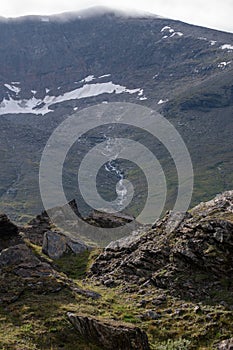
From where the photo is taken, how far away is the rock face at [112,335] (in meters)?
24.8

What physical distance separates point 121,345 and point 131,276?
37.9ft

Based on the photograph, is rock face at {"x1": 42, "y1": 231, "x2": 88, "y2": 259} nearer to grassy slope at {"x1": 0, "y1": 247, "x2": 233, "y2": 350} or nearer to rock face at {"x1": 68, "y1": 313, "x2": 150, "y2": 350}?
grassy slope at {"x1": 0, "y1": 247, "x2": 233, "y2": 350}

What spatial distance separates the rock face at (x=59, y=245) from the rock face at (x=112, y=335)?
62.4 ft

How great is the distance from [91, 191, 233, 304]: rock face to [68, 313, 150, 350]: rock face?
7.30 metres

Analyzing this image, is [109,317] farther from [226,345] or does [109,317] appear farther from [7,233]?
[7,233]

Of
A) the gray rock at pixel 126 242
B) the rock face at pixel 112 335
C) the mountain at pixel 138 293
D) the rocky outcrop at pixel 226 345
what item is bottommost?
the rocky outcrop at pixel 226 345

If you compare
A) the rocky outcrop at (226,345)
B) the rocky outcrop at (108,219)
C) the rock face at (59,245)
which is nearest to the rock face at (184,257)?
the rocky outcrop at (226,345)

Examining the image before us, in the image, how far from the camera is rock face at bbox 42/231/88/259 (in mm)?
45406

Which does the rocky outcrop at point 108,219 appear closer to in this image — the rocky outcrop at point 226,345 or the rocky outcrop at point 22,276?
the rocky outcrop at point 22,276

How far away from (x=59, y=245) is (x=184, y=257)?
16403mm

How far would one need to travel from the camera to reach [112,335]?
82.3 ft

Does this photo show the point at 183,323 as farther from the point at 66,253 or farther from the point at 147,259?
the point at 66,253

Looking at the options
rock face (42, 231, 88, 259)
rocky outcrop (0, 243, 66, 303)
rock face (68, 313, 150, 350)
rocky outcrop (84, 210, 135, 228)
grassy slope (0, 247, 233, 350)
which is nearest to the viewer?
rock face (68, 313, 150, 350)

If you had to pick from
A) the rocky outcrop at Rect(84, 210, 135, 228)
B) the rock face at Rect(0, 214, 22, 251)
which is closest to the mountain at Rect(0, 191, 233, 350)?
the rock face at Rect(0, 214, 22, 251)
